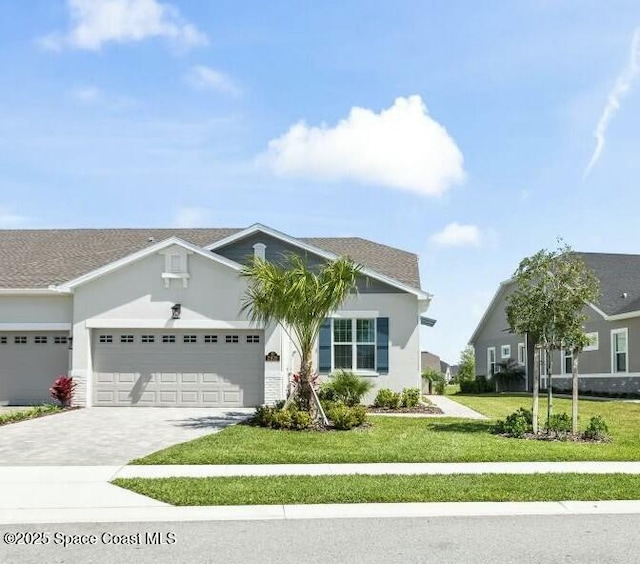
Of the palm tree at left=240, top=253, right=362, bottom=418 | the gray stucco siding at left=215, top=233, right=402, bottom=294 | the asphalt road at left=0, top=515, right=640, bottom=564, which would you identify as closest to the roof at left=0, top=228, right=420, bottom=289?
the gray stucco siding at left=215, top=233, right=402, bottom=294

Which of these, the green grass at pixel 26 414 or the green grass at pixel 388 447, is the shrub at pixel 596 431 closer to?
the green grass at pixel 388 447

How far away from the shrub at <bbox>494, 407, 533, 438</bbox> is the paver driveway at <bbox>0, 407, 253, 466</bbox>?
20.4 feet

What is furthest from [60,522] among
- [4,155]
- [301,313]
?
[4,155]

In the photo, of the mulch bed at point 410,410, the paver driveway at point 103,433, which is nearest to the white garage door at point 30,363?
the paver driveway at point 103,433

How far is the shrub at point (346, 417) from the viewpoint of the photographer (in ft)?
52.3

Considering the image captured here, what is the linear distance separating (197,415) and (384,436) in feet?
21.1

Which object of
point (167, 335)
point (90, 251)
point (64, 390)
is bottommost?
point (64, 390)

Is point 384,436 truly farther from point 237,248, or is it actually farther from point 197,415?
point 237,248

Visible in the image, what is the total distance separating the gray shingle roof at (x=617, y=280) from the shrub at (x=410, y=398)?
10346 mm

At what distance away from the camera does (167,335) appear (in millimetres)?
21906

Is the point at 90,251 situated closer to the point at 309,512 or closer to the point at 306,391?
the point at 306,391

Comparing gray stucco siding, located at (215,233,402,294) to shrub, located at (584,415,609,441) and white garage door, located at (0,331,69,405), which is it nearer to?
white garage door, located at (0,331,69,405)

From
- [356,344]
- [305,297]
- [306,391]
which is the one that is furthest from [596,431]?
[356,344]

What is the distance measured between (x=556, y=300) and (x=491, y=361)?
1105 inches
